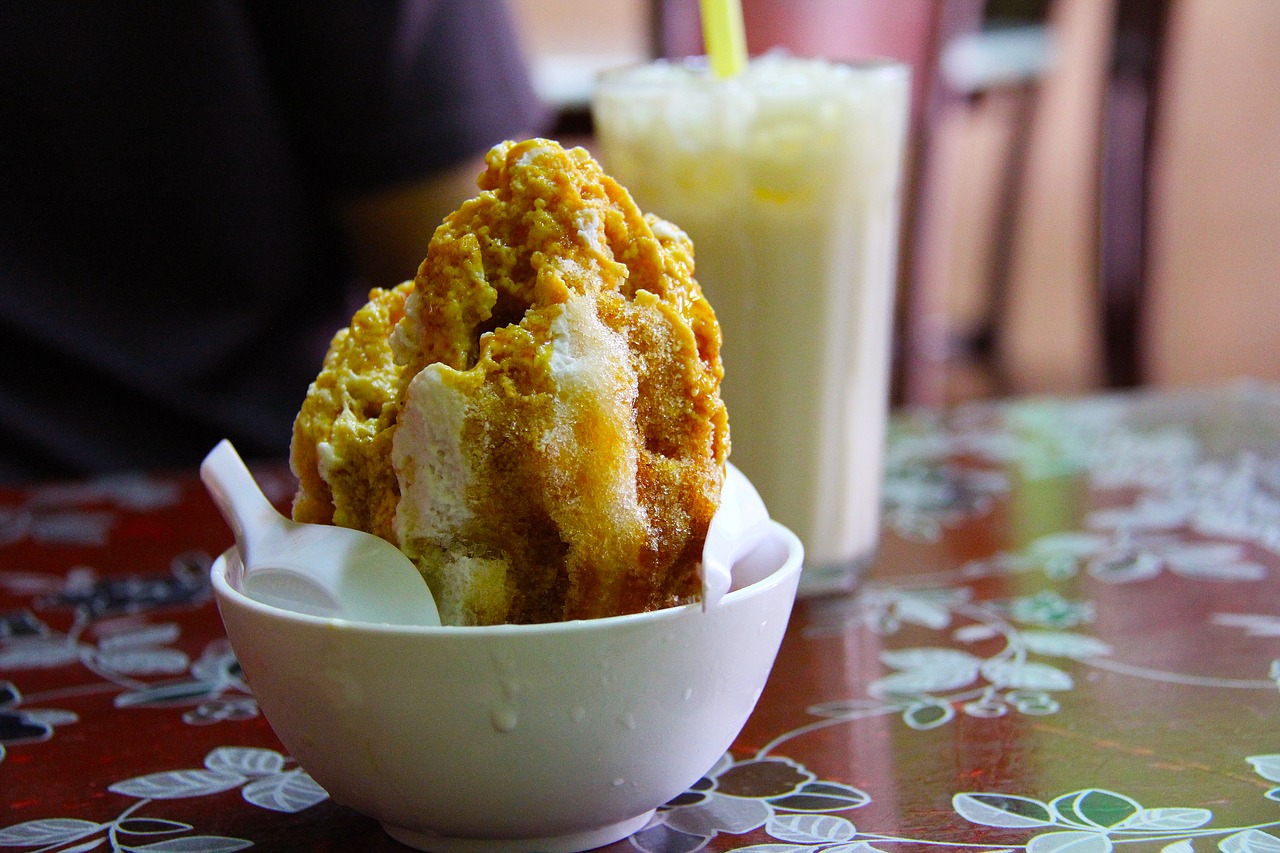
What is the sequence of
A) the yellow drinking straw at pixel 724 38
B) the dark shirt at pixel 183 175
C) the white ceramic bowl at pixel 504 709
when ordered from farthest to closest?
the dark shirt at pixel 183 175
the yellow drinking straw at pixel 724 38
the white ceramic bowl at pixel 504 709

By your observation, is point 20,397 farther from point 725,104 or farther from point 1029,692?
point 1029,692

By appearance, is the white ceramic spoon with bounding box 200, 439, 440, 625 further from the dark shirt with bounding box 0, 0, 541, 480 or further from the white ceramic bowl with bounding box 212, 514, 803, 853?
the dark shirt with bounding box 0, 0, 541, 480

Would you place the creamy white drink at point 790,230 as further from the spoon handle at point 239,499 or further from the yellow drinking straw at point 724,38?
the spoon handle at point 239,499

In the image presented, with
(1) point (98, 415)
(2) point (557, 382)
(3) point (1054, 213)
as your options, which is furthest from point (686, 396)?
(3) point (1054, 213)

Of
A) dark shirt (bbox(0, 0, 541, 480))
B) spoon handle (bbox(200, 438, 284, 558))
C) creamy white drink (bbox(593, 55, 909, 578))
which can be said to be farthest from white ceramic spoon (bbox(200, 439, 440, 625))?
dark shirt (bbox(0, 0, 541, 480))

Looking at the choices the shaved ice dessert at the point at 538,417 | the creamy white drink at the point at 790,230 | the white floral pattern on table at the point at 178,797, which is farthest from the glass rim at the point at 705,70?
the white floral pattern on table at the point at 178,797

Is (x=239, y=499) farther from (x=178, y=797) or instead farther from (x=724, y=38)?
(x=724, y=38)

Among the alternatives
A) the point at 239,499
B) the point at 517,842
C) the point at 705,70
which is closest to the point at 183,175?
the point at 705,70
